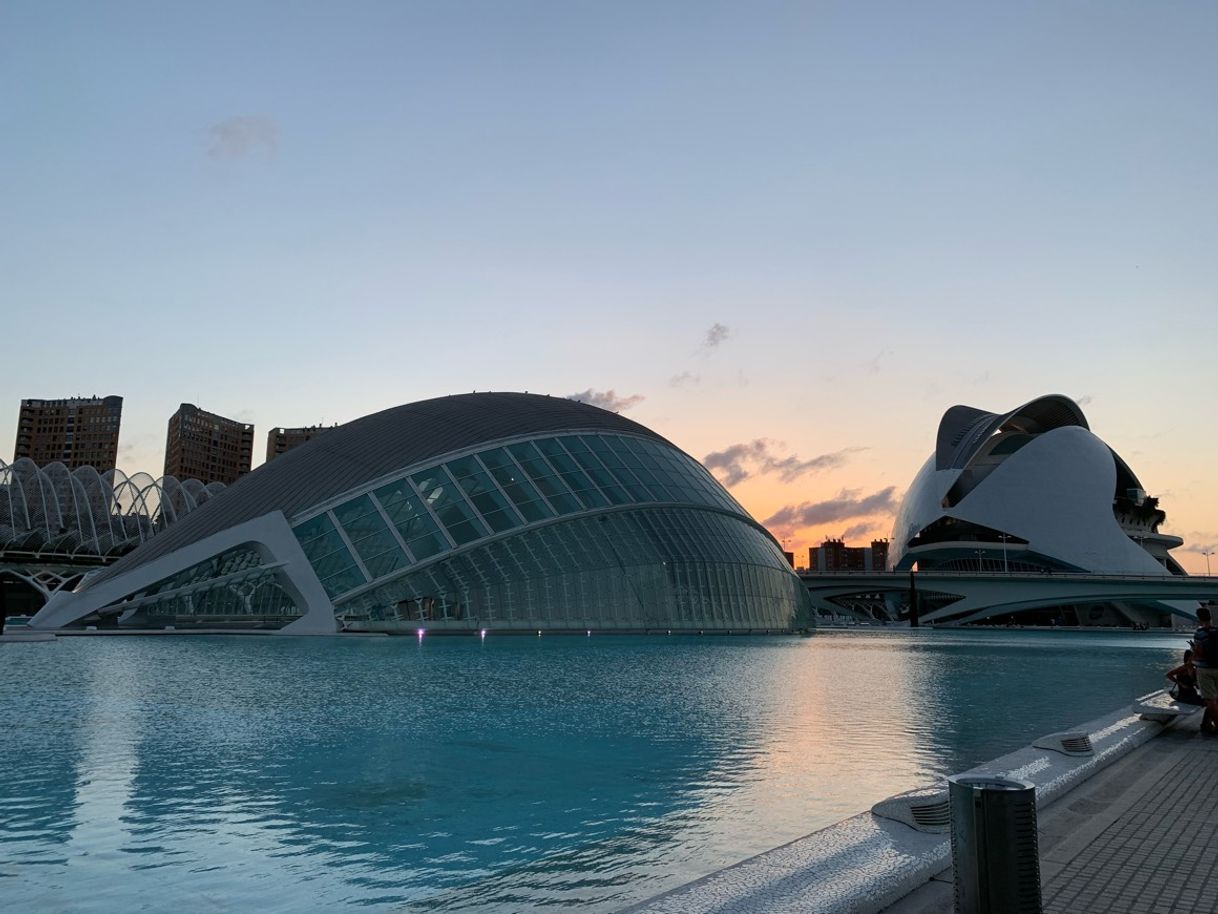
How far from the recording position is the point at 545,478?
146 ft

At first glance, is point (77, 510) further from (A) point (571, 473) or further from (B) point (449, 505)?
(A) point (571, 473)

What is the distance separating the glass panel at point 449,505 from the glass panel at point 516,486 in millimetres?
2232

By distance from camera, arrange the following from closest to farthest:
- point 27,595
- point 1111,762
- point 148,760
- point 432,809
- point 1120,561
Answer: point 432,809, point 1111,762, point 148,760, point 27,595, point 1120,561

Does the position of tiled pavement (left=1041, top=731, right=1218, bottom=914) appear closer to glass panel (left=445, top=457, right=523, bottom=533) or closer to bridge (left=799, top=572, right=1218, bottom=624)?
glass panel (left=445, top=457, right=523, bottom=533)

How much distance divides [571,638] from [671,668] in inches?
557

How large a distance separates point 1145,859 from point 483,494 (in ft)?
123

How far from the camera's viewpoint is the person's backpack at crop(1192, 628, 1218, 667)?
12422mm

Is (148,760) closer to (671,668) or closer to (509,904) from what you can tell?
(509,904)

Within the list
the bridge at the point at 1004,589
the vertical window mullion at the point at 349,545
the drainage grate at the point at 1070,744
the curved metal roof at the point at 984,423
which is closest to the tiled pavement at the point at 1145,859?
the drainage grate at the point at 1070,744

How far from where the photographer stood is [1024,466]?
387ft

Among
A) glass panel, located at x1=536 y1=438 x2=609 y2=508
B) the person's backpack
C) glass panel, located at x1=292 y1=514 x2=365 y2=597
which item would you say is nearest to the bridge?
glass panel, located at x1=536 y1=438 x2=609 y2=508

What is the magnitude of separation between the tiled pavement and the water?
8.26 ft

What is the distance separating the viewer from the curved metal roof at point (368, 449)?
1630 inches

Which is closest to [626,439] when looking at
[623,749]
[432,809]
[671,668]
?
[671,668]
